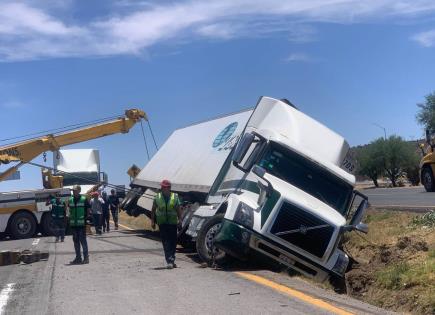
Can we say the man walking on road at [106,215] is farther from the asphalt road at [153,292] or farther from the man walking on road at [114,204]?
the asphalt road at [153,292]

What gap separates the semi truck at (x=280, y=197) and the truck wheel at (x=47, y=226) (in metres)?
10.8

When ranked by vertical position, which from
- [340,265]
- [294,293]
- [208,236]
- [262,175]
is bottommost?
[340,265]

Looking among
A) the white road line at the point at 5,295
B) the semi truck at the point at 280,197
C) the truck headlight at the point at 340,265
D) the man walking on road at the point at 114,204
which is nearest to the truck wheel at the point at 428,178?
the semi truck at the point at 280,197

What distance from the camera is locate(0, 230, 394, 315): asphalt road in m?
7.56

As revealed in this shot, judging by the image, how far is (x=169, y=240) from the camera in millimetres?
11328

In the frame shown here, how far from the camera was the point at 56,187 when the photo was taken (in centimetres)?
2652

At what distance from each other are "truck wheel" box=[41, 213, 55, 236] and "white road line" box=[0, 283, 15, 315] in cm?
1378

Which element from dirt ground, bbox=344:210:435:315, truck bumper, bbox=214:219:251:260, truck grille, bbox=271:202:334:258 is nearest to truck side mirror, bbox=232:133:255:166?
truck bumper, bbox=214:219:251:260

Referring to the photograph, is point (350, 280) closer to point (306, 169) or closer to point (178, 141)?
point (306, 169)

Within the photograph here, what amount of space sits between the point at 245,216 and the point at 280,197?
683 mm

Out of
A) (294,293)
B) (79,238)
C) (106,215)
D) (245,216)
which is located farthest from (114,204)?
(294,293)

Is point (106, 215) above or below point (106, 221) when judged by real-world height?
above

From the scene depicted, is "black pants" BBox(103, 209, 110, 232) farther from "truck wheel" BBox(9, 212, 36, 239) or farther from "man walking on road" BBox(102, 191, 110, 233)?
"truck wheel" BBox(9, 212, 36, 239)

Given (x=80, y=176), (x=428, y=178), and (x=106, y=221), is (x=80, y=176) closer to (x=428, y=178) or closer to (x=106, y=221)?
(x=106, y=221)
